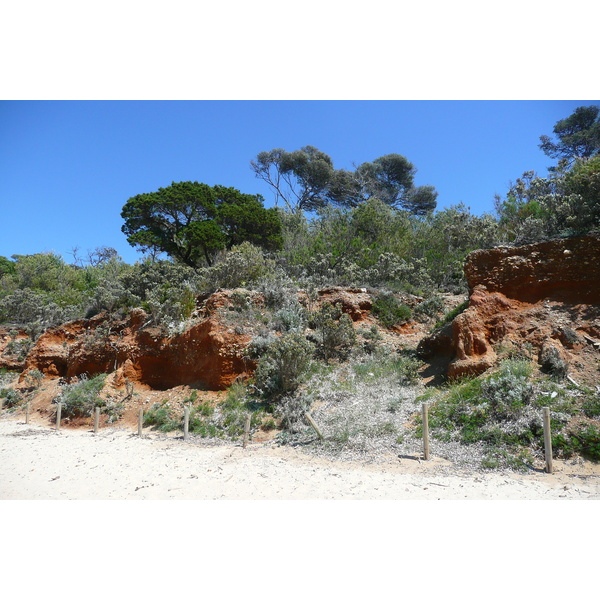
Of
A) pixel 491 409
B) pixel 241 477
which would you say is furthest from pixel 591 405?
pixel 241 477

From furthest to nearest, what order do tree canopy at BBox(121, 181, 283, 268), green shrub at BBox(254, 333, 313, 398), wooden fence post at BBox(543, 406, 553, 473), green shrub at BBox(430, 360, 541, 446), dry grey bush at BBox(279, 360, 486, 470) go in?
tree canopy at BBox(121, 181, 283, 268)
green shrub at BBox(254, 333, 313, 398)
dry grey bush at BBox(279, 360, 486, 470)
green shrub at BBox(430, 360, 541, 446)
wooden fence post at BBox(543, 406, 553, 473)

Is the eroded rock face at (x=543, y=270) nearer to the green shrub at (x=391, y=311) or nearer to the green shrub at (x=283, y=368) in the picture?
the green shrub at (x=391, y=311)

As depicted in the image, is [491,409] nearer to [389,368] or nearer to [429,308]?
[389,368]

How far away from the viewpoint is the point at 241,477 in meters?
7.75

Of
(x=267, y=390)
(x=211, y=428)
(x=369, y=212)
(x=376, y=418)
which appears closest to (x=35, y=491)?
(x=211, y=428)

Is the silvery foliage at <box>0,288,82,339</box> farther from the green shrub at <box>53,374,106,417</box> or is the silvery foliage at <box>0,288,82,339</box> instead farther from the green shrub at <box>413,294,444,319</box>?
the green shrub at <box>413,294,444,319</box>

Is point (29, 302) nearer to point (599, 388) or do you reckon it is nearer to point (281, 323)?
point (281, 323)

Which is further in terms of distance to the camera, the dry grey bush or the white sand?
the dry grey bush

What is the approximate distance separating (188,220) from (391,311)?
1382cm

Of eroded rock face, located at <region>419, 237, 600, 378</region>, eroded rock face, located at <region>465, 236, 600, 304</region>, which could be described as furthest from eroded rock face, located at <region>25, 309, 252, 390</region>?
eroded rock face, located at <region>465, 236, 600, 304</region>

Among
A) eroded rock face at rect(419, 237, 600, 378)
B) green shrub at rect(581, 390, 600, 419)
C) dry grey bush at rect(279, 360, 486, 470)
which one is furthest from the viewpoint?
eroded rock face at rect(419, 237, 600, 378)

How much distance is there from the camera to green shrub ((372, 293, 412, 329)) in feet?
50.4

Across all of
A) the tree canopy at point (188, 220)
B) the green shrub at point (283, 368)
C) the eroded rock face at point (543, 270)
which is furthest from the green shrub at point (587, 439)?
the tree canopy at point (188, 220)

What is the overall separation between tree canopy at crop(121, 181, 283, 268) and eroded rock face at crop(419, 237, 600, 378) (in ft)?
47.0
